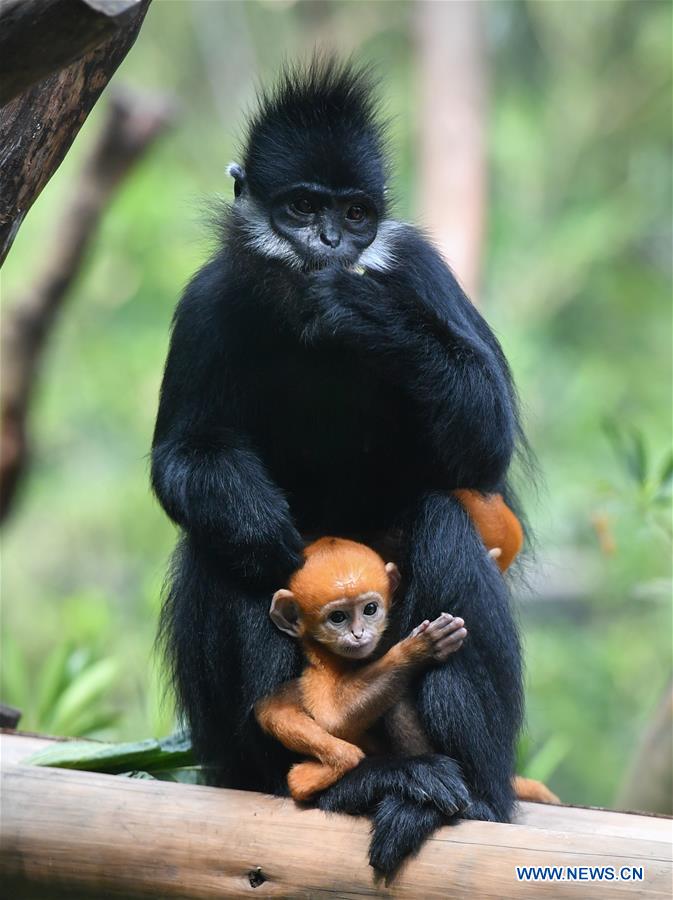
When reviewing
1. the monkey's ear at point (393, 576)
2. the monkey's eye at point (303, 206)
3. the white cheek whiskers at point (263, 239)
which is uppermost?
the monkey's eye at point (303, 206)

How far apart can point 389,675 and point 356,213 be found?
1171mm

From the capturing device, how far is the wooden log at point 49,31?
1.70 m

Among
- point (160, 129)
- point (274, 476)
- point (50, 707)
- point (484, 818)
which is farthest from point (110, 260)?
point (484, 818)

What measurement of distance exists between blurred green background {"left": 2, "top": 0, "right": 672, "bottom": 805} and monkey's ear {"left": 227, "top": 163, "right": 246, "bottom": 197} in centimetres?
377

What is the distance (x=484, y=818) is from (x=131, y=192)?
9.14 meters

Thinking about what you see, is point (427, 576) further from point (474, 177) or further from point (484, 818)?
point (474, 177)

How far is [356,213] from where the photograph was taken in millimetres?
2945

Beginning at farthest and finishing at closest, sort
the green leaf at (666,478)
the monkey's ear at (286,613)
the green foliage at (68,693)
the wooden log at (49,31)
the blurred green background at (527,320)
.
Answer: the blurred green background at (527,320)
the green foliage at (68,693)
the green leaf at (666,478)
the monkey's ear at (286,613)
the wooden log at (49,31)

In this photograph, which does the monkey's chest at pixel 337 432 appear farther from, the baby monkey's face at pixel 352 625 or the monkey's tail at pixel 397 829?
the monkey's tail at pixel 397 829

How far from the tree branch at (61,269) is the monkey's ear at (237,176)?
3075mm

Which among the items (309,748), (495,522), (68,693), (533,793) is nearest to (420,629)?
(309,748)

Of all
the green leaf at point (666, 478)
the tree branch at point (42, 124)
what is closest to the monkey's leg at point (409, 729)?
the tree branch at point (42, 124)

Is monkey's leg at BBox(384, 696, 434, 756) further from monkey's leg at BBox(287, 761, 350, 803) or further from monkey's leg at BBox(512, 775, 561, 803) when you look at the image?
monkey's leg at BBox(512, 775, 561, 803)

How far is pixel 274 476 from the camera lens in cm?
302
